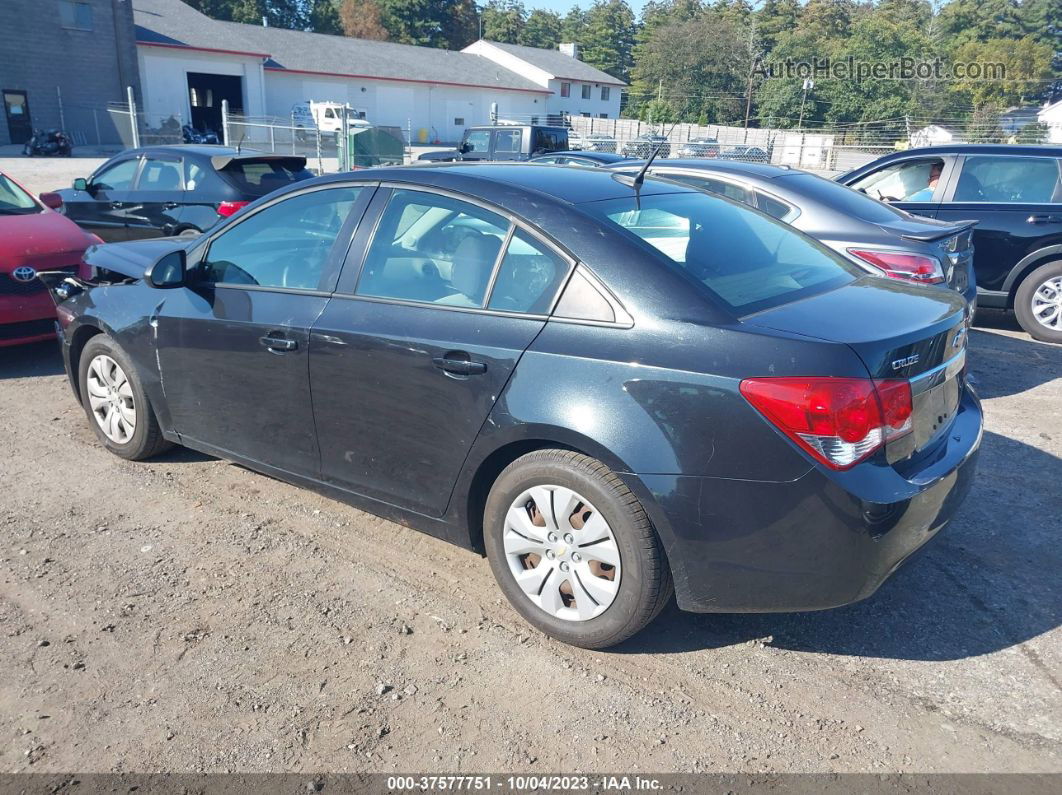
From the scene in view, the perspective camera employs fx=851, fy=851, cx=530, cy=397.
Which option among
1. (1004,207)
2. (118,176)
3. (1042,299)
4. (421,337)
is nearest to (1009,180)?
(1004,207)

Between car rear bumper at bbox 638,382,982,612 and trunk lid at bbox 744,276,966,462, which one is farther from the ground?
trunk lid at bbox 744,276,966,462

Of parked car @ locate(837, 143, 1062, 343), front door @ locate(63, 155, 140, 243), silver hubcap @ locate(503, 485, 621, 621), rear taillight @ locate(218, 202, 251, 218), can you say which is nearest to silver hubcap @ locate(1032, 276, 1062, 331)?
parked car @ locate(837, 143, 1062, 343)

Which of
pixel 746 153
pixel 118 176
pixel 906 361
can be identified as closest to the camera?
pixel 906 361

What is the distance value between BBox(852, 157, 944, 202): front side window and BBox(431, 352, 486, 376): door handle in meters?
7.01

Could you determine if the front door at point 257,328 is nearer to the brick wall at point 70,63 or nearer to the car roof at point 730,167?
the car roof at point 730,167

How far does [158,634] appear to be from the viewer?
3.26 m

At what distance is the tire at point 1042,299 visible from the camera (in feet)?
26.7

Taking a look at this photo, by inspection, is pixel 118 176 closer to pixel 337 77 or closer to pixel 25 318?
pixel 25 318

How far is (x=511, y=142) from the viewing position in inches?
749

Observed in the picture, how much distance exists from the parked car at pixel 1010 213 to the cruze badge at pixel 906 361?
252 inches

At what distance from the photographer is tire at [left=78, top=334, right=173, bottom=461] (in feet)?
15.1

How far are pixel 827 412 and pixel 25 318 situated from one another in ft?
19.8

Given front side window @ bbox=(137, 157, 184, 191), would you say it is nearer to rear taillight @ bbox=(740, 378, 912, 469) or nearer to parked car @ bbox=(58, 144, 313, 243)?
parked car @ bbox=(58, 144, 313, 243)

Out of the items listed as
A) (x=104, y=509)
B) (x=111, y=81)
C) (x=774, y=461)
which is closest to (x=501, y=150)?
(x=104, y=509)
